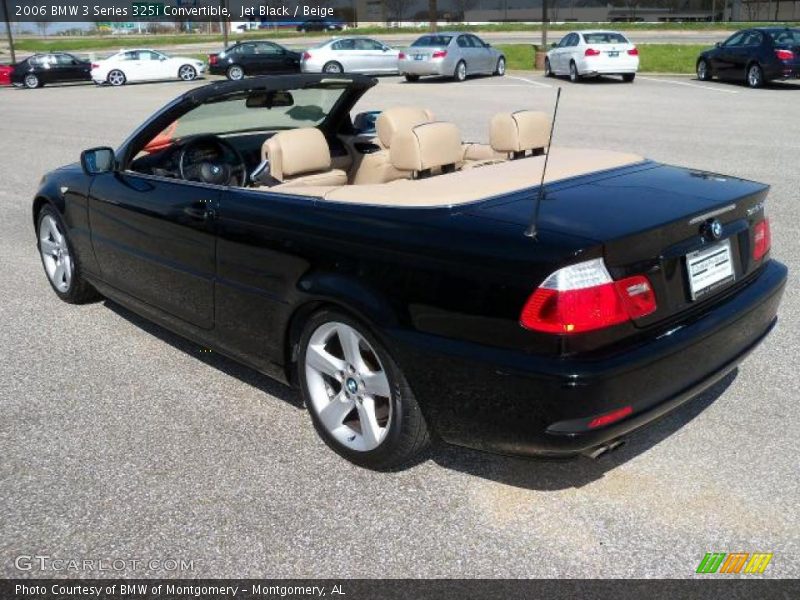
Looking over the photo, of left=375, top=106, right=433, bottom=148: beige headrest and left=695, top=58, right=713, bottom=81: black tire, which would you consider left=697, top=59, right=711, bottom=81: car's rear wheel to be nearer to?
left=695, top=58, right=713, bottom=81: black tire

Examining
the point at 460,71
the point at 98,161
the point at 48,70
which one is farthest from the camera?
the point at 48,70

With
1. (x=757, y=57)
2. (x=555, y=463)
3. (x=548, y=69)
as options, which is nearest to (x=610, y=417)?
(x=555, y=463)

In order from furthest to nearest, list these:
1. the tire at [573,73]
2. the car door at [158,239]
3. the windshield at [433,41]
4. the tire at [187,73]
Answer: the tire at [187,73]
the windshield at [433,41]
the tire at [573,73]
the car door at [158,239]

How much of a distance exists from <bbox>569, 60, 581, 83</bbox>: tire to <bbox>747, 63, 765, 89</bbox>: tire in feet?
15.3

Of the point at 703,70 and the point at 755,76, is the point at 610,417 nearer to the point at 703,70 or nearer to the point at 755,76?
the point at 755,76

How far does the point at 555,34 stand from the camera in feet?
164

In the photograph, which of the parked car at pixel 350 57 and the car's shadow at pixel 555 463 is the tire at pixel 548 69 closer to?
the parked car at pixel 350 57

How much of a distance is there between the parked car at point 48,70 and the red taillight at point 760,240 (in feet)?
106

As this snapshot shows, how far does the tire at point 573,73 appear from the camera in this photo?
23281mm

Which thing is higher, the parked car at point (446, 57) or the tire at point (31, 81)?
the parked car at point (446, 57)

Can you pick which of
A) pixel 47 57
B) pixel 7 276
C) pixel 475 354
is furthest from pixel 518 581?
pixel 47 57

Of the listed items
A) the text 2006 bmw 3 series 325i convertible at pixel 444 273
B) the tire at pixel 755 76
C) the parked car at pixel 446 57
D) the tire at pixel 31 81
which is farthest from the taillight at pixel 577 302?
the tire at pixel 31 81

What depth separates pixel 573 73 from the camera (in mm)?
23609

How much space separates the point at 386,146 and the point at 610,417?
7.33ft
